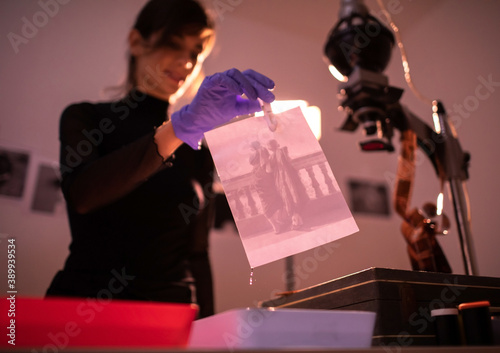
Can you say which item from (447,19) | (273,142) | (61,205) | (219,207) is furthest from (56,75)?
(447,19)

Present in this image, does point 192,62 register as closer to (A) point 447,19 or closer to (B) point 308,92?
(B) point 308,92

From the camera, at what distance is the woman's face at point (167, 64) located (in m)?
1.23

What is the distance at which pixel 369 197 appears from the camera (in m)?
2.07

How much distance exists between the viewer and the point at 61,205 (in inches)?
60.0

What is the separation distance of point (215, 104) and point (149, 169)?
7.5 inches

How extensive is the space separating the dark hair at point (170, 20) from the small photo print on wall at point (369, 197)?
1.12 m

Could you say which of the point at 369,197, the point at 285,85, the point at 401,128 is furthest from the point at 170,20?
the point at 369,197

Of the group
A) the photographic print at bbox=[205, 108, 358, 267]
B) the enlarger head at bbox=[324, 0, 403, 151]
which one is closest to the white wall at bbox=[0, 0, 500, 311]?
the enlarger head at bbox=[324, 0, 403, 151]

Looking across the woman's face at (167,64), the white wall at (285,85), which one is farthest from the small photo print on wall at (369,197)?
the woman's face at (167,64)

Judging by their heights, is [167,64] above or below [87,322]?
above

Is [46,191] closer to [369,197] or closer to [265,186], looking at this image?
[265,186]

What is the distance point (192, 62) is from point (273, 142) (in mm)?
688

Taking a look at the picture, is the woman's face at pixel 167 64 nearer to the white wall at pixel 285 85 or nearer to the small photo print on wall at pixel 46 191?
the white wall at pixel 285 85

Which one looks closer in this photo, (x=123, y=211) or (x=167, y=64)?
(x=123, y=211)
